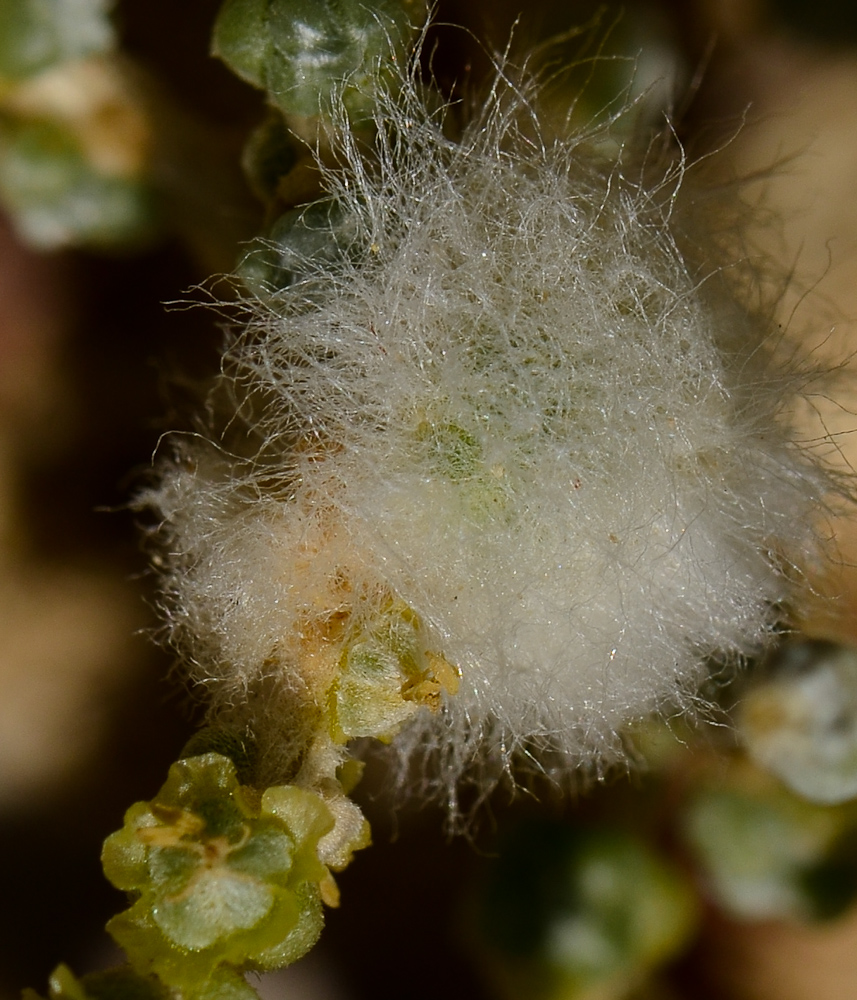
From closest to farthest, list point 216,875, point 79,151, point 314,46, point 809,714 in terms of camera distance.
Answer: point 216,875 < point 314,46 < point 809,714 < point 79,151

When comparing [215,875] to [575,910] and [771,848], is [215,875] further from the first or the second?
[771,848]

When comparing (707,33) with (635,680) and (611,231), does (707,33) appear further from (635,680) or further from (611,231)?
(635,680)

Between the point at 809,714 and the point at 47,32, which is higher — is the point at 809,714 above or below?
below

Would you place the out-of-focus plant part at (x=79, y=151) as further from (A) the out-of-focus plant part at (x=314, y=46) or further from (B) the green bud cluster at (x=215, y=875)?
(B) the green bud cluster at (x=215, y=875)

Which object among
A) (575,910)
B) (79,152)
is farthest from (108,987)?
(79,152)

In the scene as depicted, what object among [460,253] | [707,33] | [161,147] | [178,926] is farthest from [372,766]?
[707,33]

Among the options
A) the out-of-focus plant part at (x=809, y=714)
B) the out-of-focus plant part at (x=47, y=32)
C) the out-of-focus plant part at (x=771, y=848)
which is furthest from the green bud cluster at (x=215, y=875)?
the out-of-focus plant part at (x=47, y=32)
